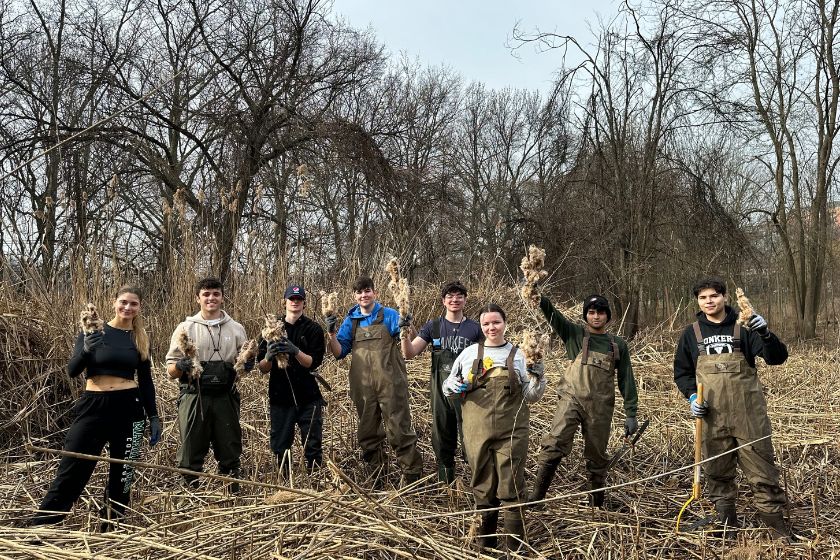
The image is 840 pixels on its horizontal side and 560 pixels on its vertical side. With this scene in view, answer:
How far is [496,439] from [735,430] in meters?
1.49

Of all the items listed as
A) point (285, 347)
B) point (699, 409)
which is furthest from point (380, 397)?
point (699, 409)

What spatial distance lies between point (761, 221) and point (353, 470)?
16.8m

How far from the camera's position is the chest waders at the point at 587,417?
3.86m

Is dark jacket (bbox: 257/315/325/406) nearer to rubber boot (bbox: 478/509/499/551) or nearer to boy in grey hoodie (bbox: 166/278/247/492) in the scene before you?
boy in grey hoodie (bbox: 166/278/247/492)

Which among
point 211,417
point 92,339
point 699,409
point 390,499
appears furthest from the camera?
point 211,417

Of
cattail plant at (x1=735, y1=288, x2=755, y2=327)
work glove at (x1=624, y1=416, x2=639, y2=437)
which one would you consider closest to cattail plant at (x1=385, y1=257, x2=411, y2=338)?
work glove at (x1=624, y1=416, x2=639, y2=437)

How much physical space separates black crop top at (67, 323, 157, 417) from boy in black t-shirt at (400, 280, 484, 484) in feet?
5.68

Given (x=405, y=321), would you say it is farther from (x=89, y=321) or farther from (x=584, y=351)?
(x=89, y=321)

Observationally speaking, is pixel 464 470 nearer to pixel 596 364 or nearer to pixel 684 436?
pixel 596 364

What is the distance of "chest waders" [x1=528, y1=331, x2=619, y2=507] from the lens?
3.86m

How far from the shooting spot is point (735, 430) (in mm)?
3529

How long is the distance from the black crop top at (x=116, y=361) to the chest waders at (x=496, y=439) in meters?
2.03

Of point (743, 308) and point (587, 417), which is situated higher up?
point (743, 308)

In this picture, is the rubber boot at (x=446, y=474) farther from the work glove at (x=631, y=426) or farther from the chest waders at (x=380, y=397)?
the work glove at (x=631, y=426)
